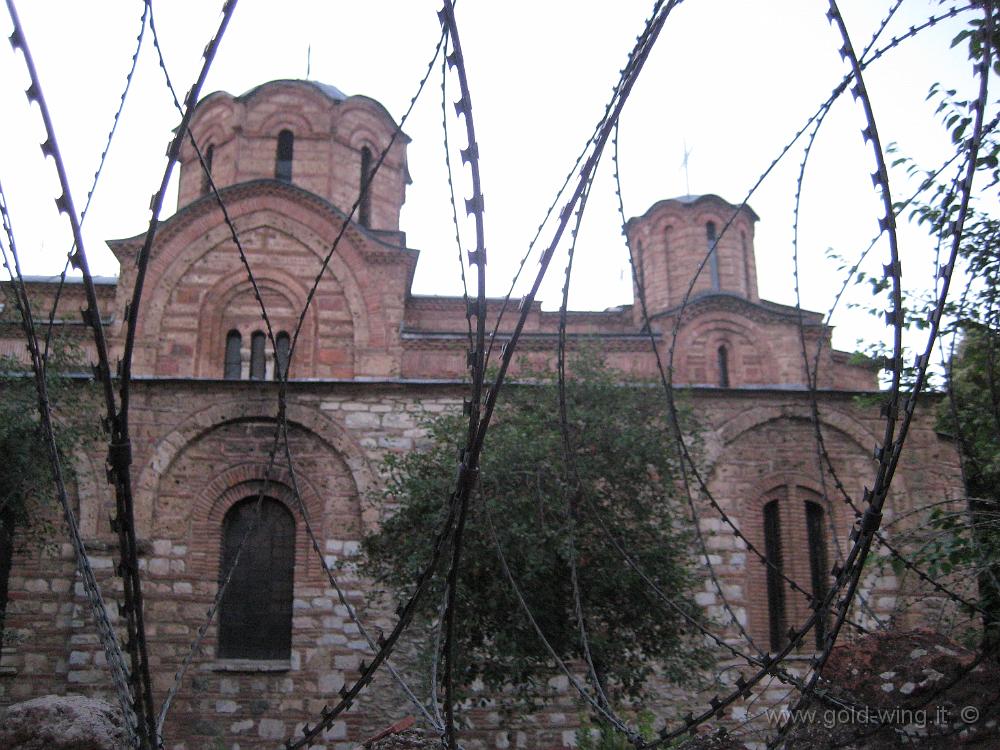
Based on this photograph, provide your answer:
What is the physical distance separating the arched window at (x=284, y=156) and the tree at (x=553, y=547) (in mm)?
6868

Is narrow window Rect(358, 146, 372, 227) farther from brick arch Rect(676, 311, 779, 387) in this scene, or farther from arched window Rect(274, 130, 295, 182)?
brick arch Rect(676, 311, 779, 387)

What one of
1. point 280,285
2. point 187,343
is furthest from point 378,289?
point 187,343

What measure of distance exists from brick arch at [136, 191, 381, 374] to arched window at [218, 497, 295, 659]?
2.41m

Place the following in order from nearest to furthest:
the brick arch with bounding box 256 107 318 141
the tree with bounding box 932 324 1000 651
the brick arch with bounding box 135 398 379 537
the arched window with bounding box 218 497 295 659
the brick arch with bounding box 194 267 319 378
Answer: the tree with bounding box 932 324 1000 651, the arched window with bounding box 218 497 295 659, the brick arch with bounding box 135 398 379 537, the brick arch with bounding box 194 267 319 378, the brick arch with bounding box 256 107 318 141

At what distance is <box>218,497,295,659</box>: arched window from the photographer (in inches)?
437

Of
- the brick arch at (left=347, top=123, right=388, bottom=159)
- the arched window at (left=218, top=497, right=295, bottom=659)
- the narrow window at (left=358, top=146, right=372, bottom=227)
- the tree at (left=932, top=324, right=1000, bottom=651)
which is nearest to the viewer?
the tree at (left=932, top=324, right=1000, bottom=651)

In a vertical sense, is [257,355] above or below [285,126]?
below

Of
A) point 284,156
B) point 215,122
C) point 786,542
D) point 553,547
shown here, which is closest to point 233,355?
point 284,156

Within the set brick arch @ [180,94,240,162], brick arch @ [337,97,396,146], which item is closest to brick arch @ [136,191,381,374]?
brick arch @ [180,94,240,162]

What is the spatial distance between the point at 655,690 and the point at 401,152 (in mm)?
9763

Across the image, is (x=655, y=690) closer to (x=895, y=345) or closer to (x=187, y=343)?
(x=187, y=343)

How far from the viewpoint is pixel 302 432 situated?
1170 cm

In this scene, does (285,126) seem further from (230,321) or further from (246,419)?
(246,419)

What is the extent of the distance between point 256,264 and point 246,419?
8.41 ft
